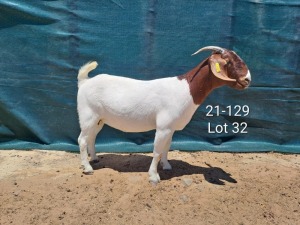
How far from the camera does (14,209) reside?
12.7 feet

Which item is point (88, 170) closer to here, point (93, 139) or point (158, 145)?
point (93, 139)

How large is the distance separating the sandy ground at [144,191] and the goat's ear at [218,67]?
1299 millimetres

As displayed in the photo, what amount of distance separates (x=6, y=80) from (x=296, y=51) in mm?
4254

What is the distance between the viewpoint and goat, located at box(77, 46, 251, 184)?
4121mm

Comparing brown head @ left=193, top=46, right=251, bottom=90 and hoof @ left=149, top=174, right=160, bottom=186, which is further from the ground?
brown head @ left=193, top=46, right=251, bottom=90

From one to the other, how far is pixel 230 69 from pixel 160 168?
1.58 m

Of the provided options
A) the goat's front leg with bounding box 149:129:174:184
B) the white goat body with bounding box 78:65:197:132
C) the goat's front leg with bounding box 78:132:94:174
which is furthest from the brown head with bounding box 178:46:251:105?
the goat's front leg with bounding box 78:132:94:174

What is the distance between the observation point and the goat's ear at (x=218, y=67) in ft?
13.4

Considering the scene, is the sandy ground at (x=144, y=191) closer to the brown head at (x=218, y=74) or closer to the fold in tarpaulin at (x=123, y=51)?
the fold in tarpaulin at (x=123, y=51)

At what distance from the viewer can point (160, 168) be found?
4840mm

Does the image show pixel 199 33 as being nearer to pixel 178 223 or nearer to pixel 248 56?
pixel 248 56

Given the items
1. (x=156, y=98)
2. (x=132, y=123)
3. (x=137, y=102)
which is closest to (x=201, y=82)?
(x=156, y=98)

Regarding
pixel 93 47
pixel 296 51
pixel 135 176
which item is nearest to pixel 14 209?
pixel 135 176

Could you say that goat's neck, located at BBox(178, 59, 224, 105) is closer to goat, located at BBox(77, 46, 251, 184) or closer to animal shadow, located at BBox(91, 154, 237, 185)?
goat, located at BBox(77, 46, 251, 184)
